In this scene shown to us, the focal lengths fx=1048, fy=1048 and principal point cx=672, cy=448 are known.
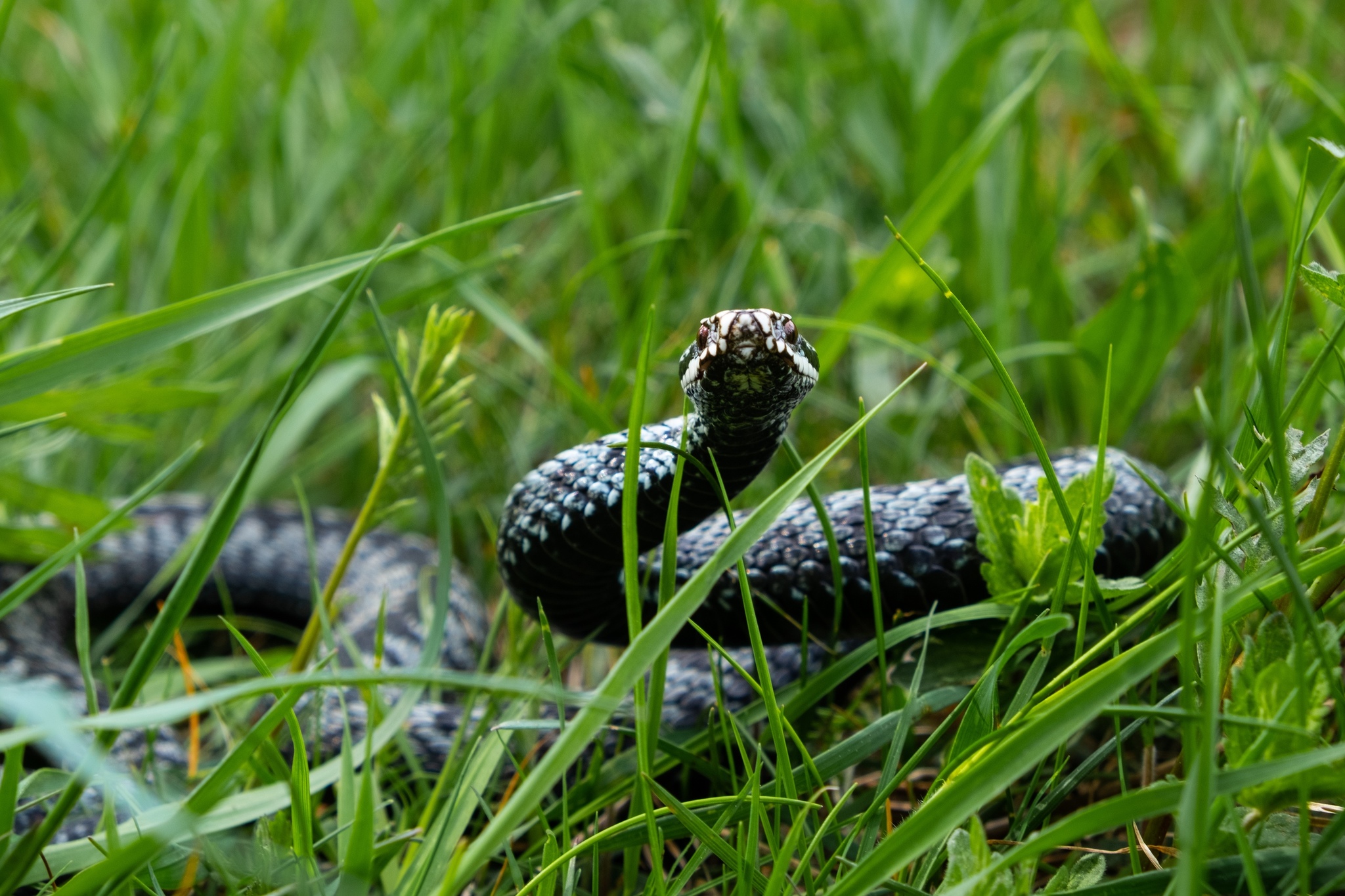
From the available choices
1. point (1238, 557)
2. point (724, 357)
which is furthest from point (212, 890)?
point (1238, 557)

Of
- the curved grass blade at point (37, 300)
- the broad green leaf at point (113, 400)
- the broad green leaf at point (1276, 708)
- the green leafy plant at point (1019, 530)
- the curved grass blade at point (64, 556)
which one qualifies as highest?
the curved grass blade at point (37, 300)

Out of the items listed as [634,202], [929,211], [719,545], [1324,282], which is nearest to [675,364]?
[929,211]

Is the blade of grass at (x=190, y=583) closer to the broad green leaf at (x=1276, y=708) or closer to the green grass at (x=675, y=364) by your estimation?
the green grass at (x=675, y=364)

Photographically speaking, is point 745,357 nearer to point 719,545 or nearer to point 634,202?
point 719,545

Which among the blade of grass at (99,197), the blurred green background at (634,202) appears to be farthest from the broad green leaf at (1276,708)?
the blade of grass at (99,197)

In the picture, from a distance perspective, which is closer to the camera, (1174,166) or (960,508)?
(960,508)

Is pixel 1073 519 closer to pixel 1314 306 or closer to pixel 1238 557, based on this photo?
pixel 1238 557

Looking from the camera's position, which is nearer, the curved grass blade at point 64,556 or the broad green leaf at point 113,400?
the curved grass blade at point 64,556
